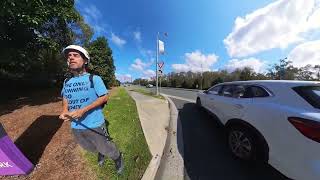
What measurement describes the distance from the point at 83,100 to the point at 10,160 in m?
1.81

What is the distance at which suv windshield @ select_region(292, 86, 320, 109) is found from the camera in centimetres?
333

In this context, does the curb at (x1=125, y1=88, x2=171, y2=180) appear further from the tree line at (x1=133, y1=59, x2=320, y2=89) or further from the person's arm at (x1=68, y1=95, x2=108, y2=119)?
the tree line at (x1=133, y1=59, x2=320, y2=89)

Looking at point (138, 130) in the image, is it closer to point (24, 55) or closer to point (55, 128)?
point (55, 128)

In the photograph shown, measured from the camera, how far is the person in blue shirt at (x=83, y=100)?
2727 millimetres

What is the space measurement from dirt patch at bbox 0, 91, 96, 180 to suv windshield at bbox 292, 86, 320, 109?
3598mm

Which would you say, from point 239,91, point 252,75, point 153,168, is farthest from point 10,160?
point 252,75

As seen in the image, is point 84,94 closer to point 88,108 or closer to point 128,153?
point 88,108

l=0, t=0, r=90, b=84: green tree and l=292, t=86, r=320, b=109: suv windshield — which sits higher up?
l=0, t=0, r=90, b=84: green tree

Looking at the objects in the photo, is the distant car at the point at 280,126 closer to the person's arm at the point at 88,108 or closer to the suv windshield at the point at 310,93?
the suv windshield at the point at 310,93

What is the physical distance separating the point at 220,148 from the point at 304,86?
250cm

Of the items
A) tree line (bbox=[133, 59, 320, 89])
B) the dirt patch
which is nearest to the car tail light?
the dirt patch

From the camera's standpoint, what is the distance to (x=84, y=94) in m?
2.79

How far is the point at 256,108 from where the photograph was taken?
418cm

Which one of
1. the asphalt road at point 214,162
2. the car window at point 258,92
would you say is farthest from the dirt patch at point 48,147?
the car window at point 258,92
